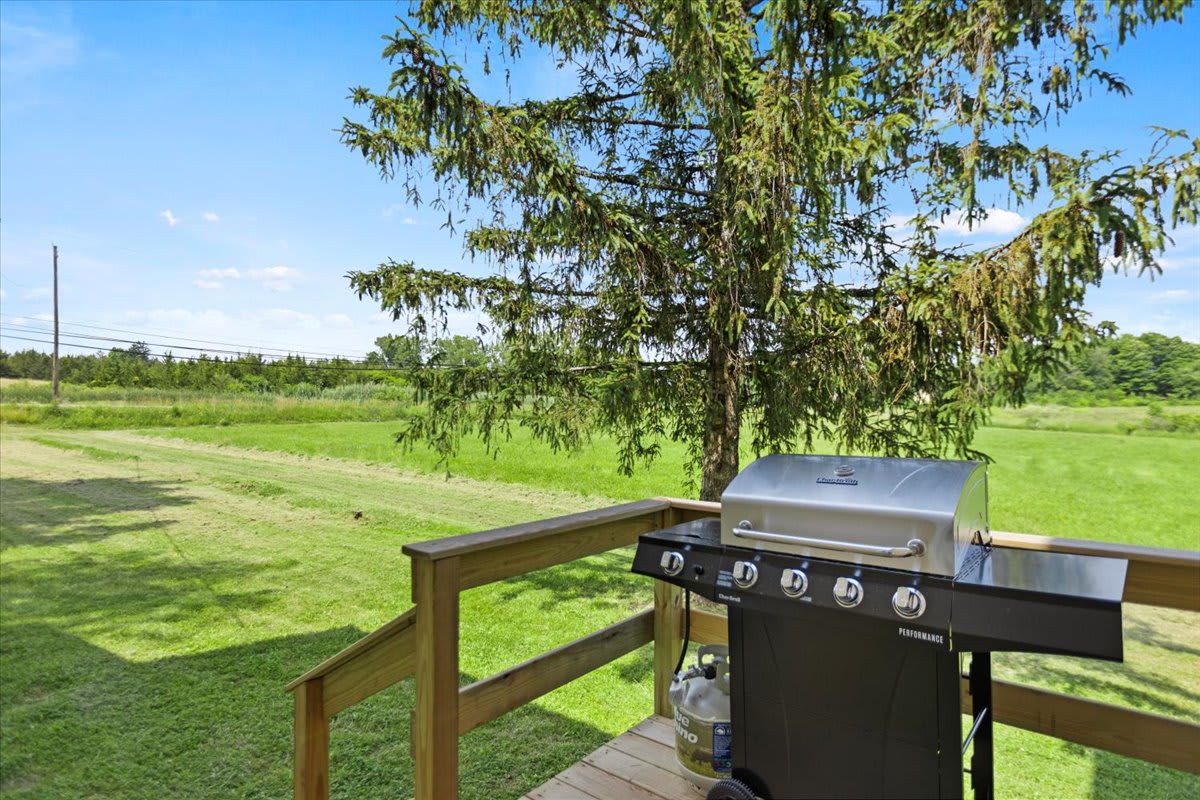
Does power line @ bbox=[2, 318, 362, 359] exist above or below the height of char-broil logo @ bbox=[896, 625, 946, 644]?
above

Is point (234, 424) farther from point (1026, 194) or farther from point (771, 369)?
point (1026, 194)

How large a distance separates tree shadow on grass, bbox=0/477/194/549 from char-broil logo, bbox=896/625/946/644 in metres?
4.07

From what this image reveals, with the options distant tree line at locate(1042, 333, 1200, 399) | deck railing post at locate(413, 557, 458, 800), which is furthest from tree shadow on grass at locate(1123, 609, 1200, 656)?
deck railing post at locate(413, 557, 458, 800)

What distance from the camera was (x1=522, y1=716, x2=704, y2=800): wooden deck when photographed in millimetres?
1444

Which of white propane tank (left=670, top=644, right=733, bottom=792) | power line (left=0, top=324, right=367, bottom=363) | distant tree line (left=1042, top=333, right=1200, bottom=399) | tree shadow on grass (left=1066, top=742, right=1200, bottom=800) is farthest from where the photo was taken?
distant tree line (left=1042, top=333, right=1200, bottom=399)

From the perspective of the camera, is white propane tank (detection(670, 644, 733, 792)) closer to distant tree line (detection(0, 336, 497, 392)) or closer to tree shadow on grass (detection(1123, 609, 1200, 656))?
distant tree line (detection(0, 336, 497, 392))

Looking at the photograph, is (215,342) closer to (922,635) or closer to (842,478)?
(842,478)

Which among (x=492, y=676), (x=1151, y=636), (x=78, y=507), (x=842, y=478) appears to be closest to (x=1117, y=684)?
(x=1151, y=636)

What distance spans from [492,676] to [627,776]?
0.48 metres

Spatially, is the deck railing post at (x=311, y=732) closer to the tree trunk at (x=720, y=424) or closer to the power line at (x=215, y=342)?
the tree trunk at (x=720, y=424)

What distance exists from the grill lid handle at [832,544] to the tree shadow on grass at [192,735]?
1.87 metres

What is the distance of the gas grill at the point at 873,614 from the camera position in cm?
90

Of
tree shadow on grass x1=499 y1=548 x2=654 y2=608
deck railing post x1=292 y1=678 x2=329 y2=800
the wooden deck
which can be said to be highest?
deck railing post x1=292 y1=678 x2=329 y2=800

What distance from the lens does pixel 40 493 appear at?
330cm
